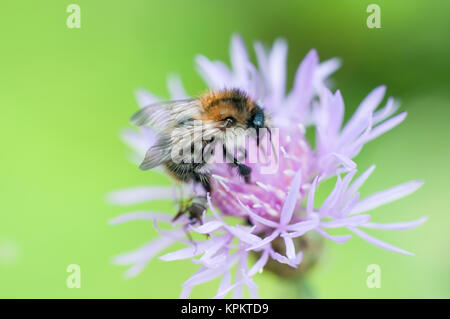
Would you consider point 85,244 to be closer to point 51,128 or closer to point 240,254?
point 51,128

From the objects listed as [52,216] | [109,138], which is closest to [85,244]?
[52,216]

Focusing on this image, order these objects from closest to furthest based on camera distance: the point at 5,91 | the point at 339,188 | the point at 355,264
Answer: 1. the point at 339,188
2. the point at 355,264
3. the point at 5,91

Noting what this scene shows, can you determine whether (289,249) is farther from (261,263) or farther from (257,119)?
(257,119)

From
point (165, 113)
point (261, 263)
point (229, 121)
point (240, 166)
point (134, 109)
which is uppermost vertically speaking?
point (134, 109)

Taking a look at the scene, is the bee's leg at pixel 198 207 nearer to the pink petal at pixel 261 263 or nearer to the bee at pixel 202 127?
the bee at pixel 202 127

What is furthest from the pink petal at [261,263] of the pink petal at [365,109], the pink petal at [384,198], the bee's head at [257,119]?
the pink petal at [365,109]

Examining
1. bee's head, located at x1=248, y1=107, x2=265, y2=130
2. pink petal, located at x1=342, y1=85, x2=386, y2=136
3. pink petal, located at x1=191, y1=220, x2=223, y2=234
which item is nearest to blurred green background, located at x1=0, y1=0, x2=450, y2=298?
pink petal, located at x1=342, y1=85, x2=386, y2=136

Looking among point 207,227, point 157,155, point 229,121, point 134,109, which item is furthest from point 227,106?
point 134,109

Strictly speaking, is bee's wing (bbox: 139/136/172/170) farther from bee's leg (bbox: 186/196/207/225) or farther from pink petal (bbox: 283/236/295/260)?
pink petal (bbox: 283/236/295/260)
